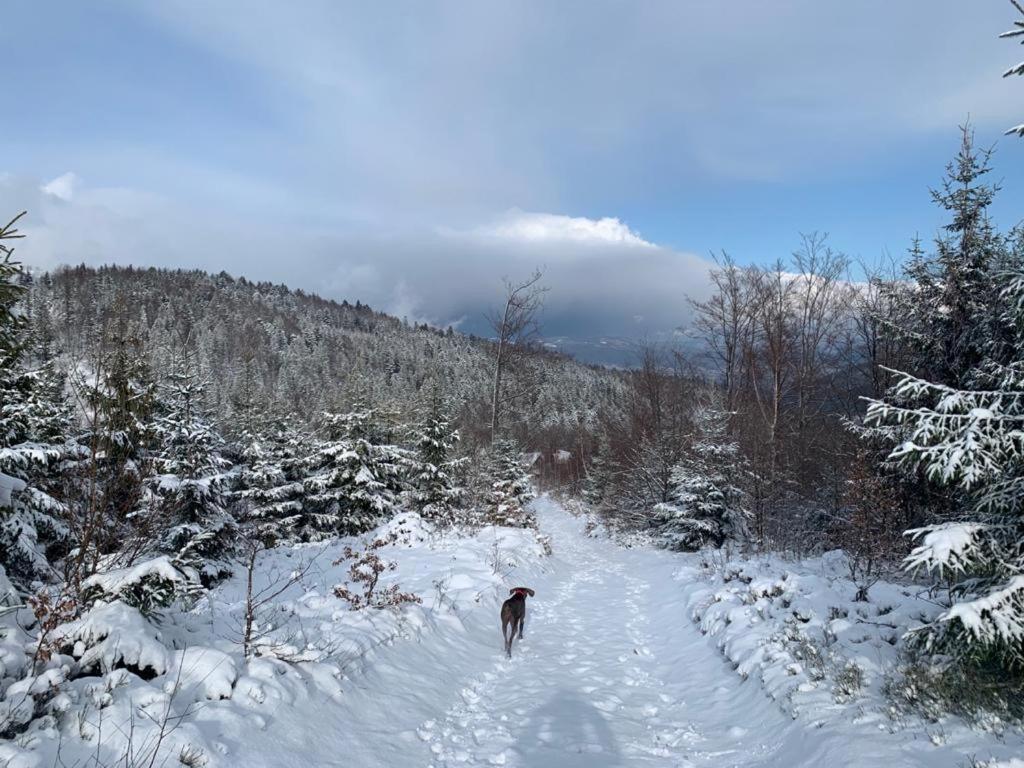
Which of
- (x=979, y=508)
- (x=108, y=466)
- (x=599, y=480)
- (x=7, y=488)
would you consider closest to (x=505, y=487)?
(x=599, y=480)

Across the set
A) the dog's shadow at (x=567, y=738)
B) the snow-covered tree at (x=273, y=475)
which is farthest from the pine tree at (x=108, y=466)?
the snow-covered tree at (x=273, y=475)

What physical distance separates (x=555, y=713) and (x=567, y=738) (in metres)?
0.62

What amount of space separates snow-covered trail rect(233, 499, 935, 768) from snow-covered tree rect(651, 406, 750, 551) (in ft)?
28.0

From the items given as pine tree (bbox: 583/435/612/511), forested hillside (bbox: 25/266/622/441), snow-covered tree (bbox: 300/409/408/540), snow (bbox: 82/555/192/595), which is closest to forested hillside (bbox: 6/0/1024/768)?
snow (bbox: 82/555/192/595)

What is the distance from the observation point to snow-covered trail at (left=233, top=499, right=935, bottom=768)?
4570 mm

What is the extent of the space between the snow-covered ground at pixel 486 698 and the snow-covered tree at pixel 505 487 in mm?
9334

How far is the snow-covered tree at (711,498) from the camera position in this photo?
1748 cm

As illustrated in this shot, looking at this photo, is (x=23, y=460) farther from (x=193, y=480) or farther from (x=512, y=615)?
(x=512, y=615)

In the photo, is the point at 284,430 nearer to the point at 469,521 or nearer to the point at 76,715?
the point at 469,521

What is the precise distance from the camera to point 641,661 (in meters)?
8.10

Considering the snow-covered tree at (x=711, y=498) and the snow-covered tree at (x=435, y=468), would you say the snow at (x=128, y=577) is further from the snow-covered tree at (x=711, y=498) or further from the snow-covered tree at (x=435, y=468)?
the snow-covered tree at (x=435, y=468)

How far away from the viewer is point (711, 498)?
693 inches

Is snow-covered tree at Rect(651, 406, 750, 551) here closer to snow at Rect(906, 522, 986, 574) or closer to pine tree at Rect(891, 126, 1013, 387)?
pine tree at Rect(891, 126, 1013, 387)

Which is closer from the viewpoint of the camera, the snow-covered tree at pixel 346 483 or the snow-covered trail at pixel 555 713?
the snow-covered trail at pixel 555 713
